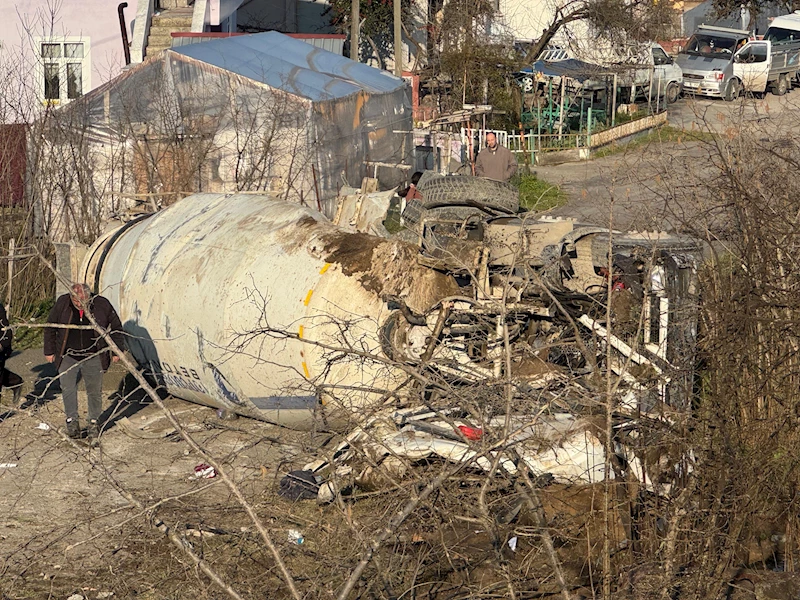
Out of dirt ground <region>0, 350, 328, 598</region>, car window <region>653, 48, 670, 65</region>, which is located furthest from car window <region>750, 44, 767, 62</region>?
dirt ground <region>0, 350, 328, 598</region>

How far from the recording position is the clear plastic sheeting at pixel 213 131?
53.5ft

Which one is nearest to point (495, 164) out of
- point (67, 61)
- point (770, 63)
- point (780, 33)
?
point (67, 61)

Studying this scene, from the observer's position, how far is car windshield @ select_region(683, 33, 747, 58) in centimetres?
3147

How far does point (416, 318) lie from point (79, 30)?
17.0 metres

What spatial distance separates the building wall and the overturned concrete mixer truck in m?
13.4

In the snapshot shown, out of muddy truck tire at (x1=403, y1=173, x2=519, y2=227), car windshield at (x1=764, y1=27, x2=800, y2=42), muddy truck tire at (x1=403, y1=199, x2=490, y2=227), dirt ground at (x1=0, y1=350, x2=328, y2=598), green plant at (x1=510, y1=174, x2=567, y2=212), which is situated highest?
car windshield at (x1=764, y1=27, x2=800, y2=42)

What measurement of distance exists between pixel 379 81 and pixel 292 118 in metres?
3.14

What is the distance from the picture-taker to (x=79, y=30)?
76.2ft

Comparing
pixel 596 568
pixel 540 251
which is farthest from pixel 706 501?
pixel 540 251

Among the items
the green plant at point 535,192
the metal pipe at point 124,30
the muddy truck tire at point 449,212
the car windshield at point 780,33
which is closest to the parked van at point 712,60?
the car windshield at point 780,33

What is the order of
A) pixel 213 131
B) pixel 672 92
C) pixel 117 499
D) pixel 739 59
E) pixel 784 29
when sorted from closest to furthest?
1. pixel 117 499
2. pixel 213 131
3. pixel 672 92
4. pixel 739 59
5. pixel 784 29

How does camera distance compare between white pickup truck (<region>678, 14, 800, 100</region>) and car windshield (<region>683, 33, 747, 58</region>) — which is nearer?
white pickup truck (<region>678, 14, 800, 100</region>)

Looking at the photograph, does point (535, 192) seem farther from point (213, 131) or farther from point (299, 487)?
point (299, 487)

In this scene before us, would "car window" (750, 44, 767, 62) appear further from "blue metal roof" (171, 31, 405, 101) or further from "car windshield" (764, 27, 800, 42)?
"blue metal roof" (171, 31, 405, 101)
